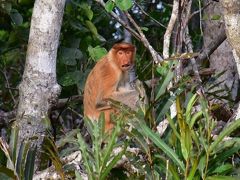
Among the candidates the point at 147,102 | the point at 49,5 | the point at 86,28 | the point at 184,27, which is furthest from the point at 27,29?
the point at 147,102

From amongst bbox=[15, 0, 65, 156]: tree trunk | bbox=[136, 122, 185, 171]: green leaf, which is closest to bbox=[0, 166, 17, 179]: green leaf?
bbox=[136, 122, 185, 171]: green leaf

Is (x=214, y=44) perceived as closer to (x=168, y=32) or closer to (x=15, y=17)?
(x=168, y=32)

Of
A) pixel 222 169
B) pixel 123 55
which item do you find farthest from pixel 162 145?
pixel 123 55

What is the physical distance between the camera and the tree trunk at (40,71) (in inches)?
174

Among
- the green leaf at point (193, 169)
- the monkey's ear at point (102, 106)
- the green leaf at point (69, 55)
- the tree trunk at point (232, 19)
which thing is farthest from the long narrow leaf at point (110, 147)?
the monkey's ear at point (102, 106)

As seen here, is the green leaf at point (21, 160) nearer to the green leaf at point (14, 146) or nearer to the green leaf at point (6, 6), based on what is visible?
the green leaf at point (14, 146)

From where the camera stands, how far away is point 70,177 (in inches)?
148

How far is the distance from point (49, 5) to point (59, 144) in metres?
1.03

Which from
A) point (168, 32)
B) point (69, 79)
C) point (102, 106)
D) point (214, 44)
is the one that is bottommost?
point (102, 106)

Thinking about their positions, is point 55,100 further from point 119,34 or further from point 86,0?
point 119,34

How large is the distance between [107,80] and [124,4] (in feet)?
6.27

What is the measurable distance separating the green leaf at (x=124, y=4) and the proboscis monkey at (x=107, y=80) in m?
1.41

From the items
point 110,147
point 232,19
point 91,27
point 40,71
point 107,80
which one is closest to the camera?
point 110,147

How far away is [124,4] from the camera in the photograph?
4.59 m
